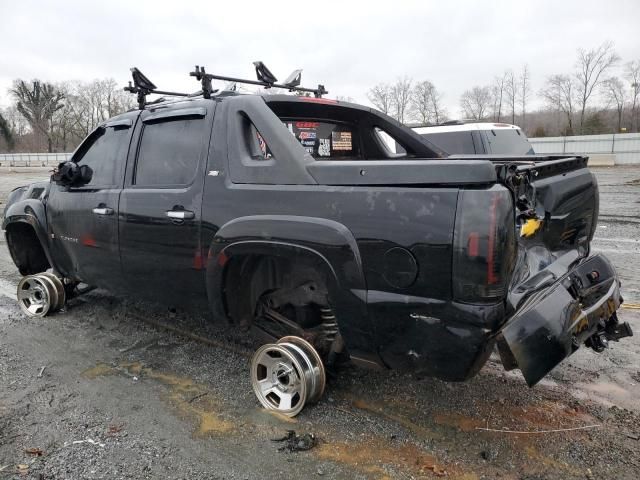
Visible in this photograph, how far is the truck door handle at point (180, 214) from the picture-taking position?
3373mm

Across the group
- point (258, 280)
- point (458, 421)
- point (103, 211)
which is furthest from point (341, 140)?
point (458, 421)

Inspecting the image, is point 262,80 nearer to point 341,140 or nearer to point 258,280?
point 341,140

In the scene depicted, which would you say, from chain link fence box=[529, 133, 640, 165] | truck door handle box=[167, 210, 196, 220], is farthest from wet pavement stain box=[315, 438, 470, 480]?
chain link fence box=[529, 133, 640, 165]

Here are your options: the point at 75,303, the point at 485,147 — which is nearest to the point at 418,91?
the point at 485,147

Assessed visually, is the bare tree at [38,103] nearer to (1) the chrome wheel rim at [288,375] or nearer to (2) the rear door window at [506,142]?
(2) the rear door window at [506,142]

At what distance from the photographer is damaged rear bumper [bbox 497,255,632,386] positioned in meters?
2.43

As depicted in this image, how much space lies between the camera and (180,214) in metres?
3.42

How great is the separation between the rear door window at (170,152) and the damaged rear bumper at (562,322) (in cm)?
226

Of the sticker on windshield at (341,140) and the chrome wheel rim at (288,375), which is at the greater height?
the sticker on windshield at (341,140)

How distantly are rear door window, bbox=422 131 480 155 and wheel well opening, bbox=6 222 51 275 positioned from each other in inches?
255

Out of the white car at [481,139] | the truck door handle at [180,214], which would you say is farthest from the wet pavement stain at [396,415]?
the white car at [481,139]

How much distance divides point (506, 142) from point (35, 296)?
787 centimetres

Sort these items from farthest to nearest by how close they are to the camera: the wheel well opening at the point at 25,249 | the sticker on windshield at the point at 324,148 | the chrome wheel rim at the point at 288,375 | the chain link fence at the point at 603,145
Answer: the chain link fence at the point at 603,145 → the wheel well opening at the point at 25,249 → the sticker on windshield at the point at 324,148 → the chrome wheel rim at the point at 288,375

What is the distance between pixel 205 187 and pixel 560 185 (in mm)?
2191
